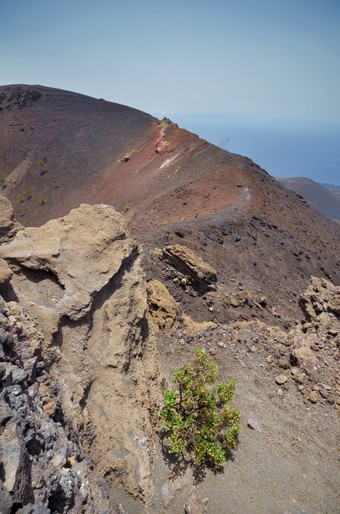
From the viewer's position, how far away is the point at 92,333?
4688 mm

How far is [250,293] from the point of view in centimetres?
1131

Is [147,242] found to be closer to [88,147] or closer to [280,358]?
[280,358]

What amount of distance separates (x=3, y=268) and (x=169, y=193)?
19.0m

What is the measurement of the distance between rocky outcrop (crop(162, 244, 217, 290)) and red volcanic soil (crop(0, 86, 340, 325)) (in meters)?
0.45

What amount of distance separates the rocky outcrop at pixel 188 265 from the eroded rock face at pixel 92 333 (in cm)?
418

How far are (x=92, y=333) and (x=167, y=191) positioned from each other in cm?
1927

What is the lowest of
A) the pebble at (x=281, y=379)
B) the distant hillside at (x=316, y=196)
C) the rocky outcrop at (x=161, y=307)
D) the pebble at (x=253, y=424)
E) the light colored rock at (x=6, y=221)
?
the pebble at (x=253, y=424)

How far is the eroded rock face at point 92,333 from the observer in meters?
4.20

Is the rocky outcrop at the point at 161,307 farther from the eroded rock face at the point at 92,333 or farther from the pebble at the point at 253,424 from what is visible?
the pebble at the point at 253,424

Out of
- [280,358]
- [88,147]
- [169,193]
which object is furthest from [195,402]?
[88,147]

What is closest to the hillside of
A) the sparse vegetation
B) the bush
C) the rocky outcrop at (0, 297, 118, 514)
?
the rocky outcrop at (0, 297, 118, 514)

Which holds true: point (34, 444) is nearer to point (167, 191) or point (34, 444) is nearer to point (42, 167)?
point (167, 191)

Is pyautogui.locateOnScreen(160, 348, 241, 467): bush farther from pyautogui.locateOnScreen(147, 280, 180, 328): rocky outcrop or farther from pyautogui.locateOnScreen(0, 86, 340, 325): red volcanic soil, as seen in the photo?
pyautogui.locateOnScreen(0, 86, 340, 325): red volcanic soil

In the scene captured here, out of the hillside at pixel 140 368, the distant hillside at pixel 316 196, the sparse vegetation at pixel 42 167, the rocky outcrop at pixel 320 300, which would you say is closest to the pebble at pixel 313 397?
the hillside at pixel 140 368
